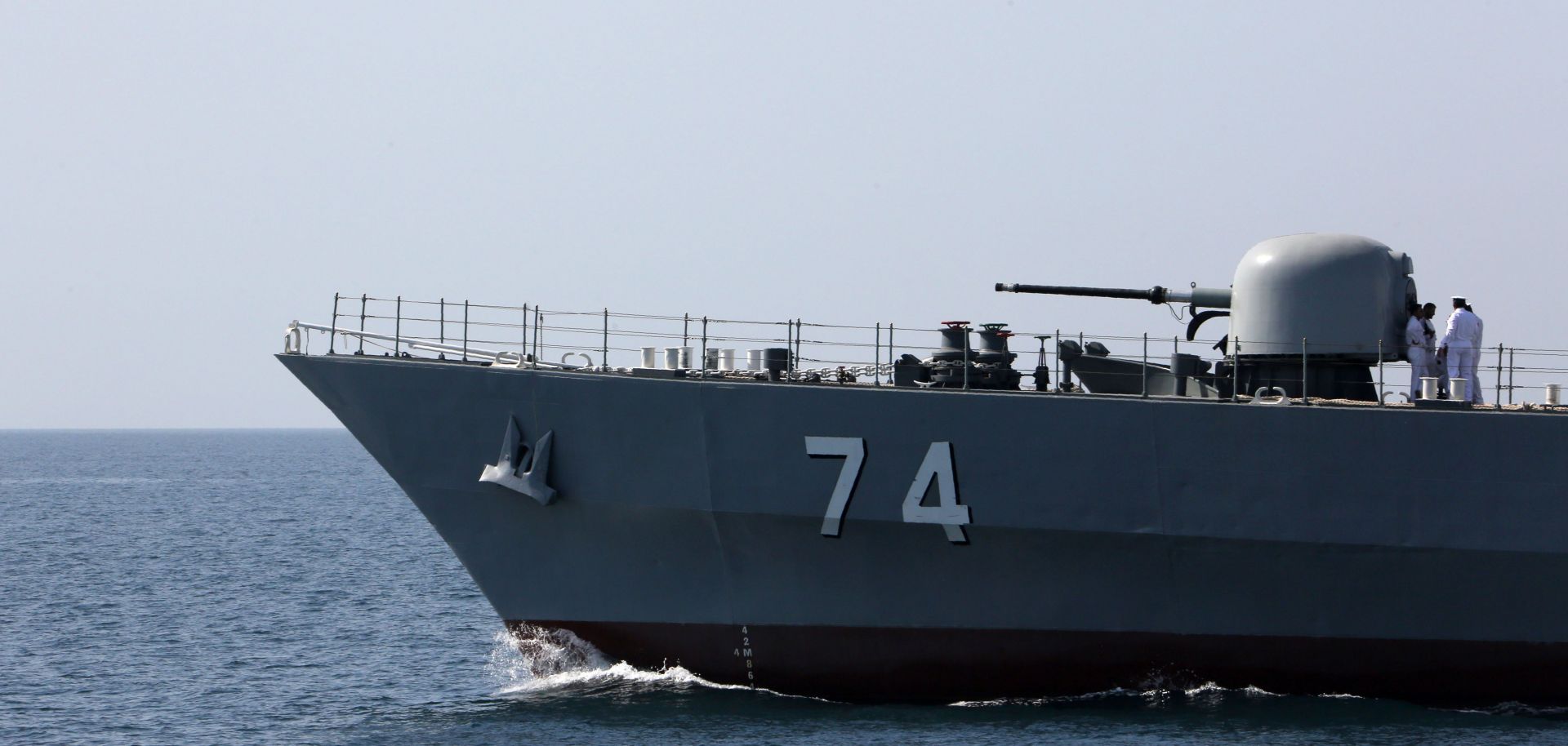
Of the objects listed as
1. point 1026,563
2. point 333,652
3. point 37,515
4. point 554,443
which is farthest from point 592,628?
point 37,515

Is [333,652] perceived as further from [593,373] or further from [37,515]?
[37,515]

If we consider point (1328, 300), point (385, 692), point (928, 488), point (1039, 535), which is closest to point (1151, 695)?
point (1039, 535)

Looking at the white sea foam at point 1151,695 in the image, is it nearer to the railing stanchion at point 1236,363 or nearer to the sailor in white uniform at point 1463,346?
the railing stanchion at point 1236,363

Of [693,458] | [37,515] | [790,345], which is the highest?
[790,345]

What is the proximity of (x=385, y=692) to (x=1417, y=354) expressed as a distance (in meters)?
12.7

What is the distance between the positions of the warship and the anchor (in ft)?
0.12

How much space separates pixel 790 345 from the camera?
15820mm

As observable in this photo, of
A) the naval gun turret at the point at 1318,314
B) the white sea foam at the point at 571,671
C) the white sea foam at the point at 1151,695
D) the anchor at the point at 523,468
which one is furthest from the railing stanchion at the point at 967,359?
the anchor at the point at 523,468

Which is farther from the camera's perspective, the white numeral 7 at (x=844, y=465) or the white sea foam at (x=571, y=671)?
the white sea foam at (x=571, y=671)

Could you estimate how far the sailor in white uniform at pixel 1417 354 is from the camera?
15484mm

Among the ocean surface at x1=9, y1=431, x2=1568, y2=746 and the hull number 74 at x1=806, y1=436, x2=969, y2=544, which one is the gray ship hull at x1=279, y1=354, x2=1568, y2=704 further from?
the ocean surface at x1=9, y1=431, x2=1568, y2=746

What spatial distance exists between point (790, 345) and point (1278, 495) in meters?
5.23

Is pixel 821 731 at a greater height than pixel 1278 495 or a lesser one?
lesser

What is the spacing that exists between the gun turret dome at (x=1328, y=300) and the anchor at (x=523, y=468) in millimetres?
7617
